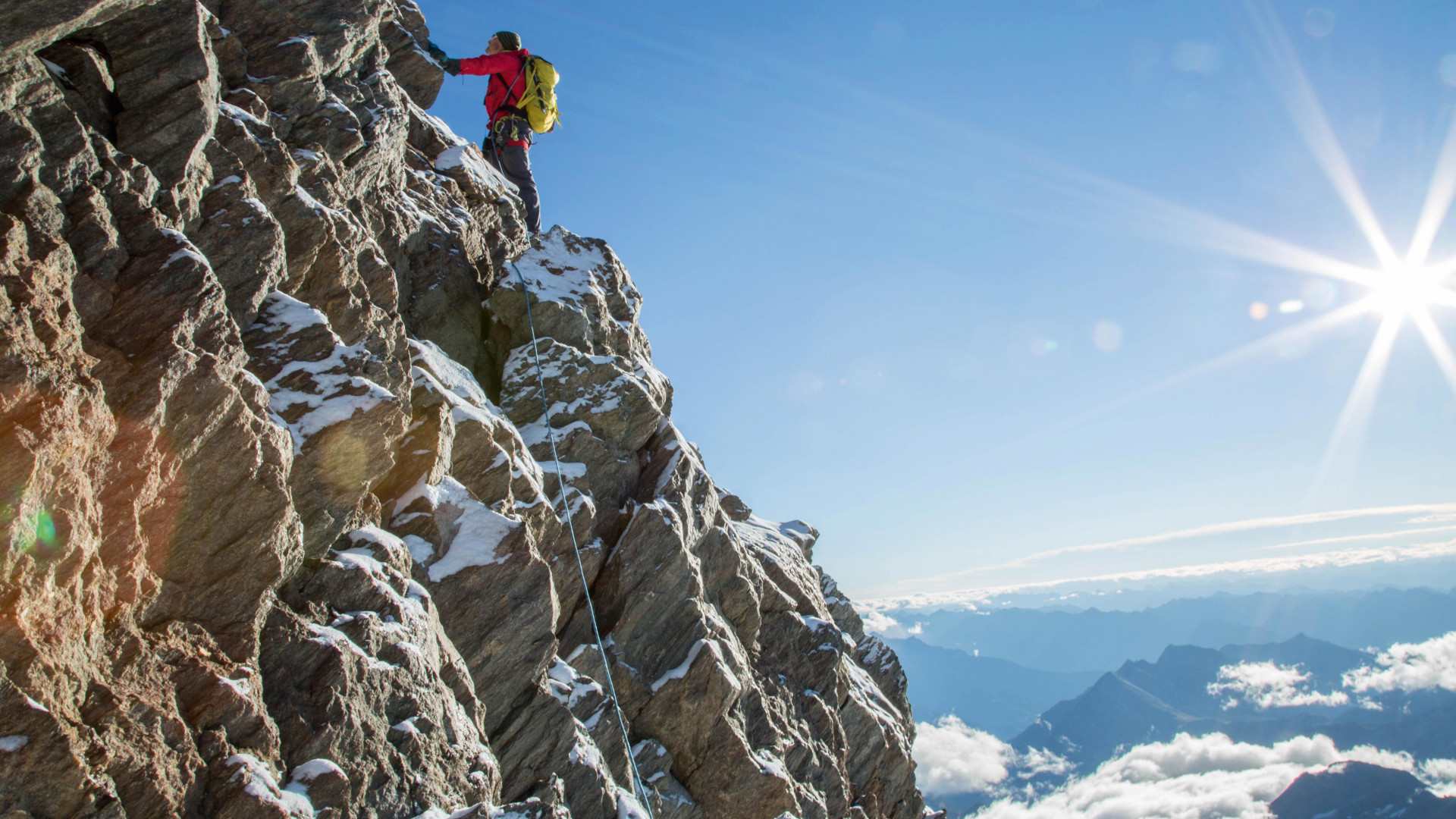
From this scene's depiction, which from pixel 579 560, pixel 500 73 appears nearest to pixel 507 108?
pixel 500 73

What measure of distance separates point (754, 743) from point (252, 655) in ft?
47.9

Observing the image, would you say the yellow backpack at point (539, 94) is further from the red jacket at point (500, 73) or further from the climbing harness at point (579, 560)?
the climbing harness at point (579, 560)

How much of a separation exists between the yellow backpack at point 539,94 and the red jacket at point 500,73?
11cm

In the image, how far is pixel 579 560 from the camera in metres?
17.8

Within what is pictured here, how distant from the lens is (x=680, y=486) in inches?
886

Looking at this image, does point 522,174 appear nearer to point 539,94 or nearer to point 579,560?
point 539,94

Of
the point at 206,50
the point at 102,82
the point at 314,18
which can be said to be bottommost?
the point at 102,82

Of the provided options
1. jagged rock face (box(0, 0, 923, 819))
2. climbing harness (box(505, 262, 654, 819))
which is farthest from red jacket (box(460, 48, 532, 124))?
climbing harness (box(505, 262, 654, 819))

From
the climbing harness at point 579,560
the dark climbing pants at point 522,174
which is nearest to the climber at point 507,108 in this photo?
the dark climbing pants at point 522,174

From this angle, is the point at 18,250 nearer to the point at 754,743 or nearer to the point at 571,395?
the point at 571,395

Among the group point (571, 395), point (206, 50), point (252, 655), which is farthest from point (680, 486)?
point (206, 50)

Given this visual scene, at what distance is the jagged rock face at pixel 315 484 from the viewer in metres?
8.45

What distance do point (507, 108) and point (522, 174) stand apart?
2.31m

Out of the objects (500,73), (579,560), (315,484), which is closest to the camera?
(315,484)
